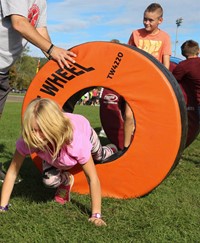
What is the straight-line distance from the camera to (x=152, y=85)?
3498mm

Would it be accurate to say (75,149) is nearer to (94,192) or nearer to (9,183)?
(94,192)

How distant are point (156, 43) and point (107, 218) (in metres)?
2.82

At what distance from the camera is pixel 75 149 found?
3047 millimetres

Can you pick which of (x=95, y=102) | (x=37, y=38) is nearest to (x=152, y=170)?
(x=37, y=38)

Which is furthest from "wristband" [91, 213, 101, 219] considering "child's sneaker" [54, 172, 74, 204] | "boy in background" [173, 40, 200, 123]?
"boy in background" [173, 40, 200, 123]

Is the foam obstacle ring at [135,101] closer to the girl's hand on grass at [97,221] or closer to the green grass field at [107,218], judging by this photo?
the green grass field at [107,218]

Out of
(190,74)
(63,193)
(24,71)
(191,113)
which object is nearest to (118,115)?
(191,113)

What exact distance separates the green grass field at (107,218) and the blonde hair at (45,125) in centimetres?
60

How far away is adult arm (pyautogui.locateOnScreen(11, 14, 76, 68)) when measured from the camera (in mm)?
3533

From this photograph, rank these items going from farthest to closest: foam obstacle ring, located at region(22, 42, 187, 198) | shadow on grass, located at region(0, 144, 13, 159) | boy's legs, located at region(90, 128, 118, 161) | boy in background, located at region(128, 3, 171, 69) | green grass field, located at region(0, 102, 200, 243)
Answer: shadow on grass, located at region(0, 144, 13, 159) < boy in background, located at region(128, 3, 171, 69) < boy's legs, located at region(90, 128, 118, 161) < foam obstacle ring, located at region(22, 42, 187, 198) < green grass field, located at region(0, 102, 200, 243)

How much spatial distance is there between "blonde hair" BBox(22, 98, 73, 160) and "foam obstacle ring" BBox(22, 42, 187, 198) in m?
0.90

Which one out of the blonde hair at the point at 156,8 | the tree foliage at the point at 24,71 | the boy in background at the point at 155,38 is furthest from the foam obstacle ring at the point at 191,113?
the tree foliage at the point at 24,71

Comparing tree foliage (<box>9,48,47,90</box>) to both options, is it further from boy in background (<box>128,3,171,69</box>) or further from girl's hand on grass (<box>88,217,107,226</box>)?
girl's hand on grass (<box>88,217,107,226</box>)

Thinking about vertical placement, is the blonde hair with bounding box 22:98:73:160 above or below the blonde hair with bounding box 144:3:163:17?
below
